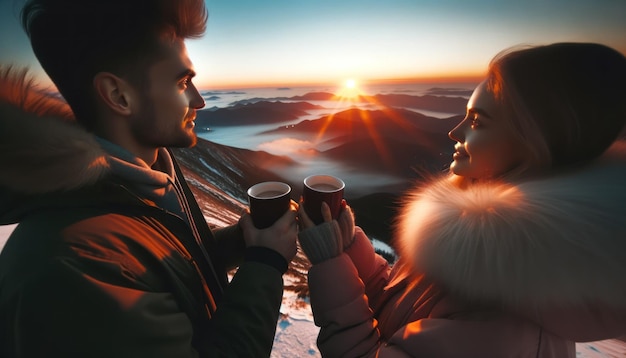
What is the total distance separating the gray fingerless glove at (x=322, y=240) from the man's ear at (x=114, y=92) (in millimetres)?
839

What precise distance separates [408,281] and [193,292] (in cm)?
89

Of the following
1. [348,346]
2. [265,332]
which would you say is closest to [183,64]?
[265,332]

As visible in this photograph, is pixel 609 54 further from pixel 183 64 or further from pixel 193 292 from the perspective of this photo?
pixel 193 292

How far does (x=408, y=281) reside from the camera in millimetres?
1242

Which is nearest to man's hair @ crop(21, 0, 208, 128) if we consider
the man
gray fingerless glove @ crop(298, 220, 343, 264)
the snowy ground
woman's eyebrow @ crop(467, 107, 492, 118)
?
the man

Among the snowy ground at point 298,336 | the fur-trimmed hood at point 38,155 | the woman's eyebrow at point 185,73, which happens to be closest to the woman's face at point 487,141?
the woman's eyebrow at point 185,73

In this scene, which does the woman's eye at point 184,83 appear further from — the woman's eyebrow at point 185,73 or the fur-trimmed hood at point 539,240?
the fur-trimmed hood at point 539,240

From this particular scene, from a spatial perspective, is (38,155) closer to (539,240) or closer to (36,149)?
(36,149)

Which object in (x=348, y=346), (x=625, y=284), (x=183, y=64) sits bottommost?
(x=348, y=346)

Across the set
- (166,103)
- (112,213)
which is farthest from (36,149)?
(166,103)

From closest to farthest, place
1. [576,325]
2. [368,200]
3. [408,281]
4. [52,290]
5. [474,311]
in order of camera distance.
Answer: [52,290] → [576,325] → [474,311] → [408,281] → [368,200]

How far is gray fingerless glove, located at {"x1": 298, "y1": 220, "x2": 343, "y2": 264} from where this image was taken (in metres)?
1.20

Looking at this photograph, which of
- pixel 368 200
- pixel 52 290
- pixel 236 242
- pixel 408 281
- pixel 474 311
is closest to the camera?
pixel 52 290

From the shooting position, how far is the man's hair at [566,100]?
0.88 m
